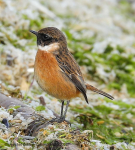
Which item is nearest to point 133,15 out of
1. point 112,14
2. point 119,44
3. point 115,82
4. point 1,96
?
point 112,14

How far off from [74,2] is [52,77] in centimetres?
720

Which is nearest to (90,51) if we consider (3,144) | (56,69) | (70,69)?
(70,69)

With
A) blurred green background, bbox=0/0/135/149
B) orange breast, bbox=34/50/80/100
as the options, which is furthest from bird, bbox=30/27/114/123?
blurred green background, bbox=0/0/135/149

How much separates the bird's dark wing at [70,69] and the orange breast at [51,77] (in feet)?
0.30

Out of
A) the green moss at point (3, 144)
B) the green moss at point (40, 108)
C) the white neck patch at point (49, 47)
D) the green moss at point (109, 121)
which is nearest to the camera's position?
the green moss at point (3, 144)

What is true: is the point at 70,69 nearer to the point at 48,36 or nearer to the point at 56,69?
the point at 56,69

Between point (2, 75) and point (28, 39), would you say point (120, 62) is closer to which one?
point (28, 39)

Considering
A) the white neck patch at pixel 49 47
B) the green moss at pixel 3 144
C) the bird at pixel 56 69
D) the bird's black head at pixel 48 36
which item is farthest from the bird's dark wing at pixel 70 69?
the green moss at pixel 3 144

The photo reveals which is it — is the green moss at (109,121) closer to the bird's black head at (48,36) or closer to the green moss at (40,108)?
the green moss at (40,108)

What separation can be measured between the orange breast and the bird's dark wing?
92 millimetres

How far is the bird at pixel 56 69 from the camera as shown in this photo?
17.5 feet

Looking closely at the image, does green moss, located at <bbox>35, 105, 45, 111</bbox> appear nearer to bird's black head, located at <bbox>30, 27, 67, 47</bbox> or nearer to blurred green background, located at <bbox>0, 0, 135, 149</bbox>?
blurred green background, located at <bbox>0, 0, 135, 149</bbox>

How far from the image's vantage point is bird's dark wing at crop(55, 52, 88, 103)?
5581mm

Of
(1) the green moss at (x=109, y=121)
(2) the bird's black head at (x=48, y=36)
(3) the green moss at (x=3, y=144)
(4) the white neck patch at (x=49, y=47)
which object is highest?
(2) the bird's black head at (x=48, y=36)
